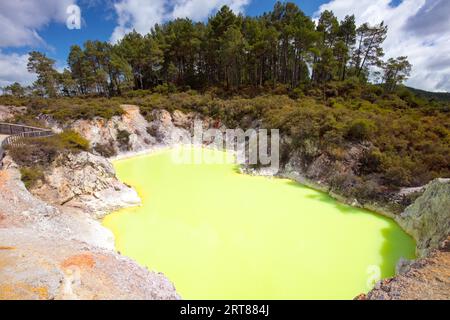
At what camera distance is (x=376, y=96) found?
2391cm

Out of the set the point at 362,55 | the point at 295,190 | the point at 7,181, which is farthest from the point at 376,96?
the point at 7,181

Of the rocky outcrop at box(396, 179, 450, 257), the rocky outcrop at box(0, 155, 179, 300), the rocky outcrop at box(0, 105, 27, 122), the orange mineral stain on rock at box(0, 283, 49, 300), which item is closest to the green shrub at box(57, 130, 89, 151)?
the rocky outcrop at box(0, 155, 179, 300)

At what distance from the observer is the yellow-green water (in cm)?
660

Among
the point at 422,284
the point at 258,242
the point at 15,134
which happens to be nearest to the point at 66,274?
the point at 258,242

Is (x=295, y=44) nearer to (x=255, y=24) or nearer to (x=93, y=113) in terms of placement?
(x=255, y=24)

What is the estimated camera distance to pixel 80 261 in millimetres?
5348

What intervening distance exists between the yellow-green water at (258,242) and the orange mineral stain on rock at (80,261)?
2.12 metres

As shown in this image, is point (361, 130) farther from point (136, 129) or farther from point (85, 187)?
point (136, 129)

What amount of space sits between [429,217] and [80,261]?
11.1 m

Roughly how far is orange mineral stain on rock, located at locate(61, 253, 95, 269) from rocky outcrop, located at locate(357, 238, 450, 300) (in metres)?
6.15

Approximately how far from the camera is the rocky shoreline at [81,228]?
15.0ft

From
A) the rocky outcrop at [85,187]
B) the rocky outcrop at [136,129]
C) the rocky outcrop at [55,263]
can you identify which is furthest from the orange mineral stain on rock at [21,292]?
the rocky outcrop at [136,129]

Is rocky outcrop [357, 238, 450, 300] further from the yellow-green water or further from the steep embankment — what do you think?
the steep embankment
